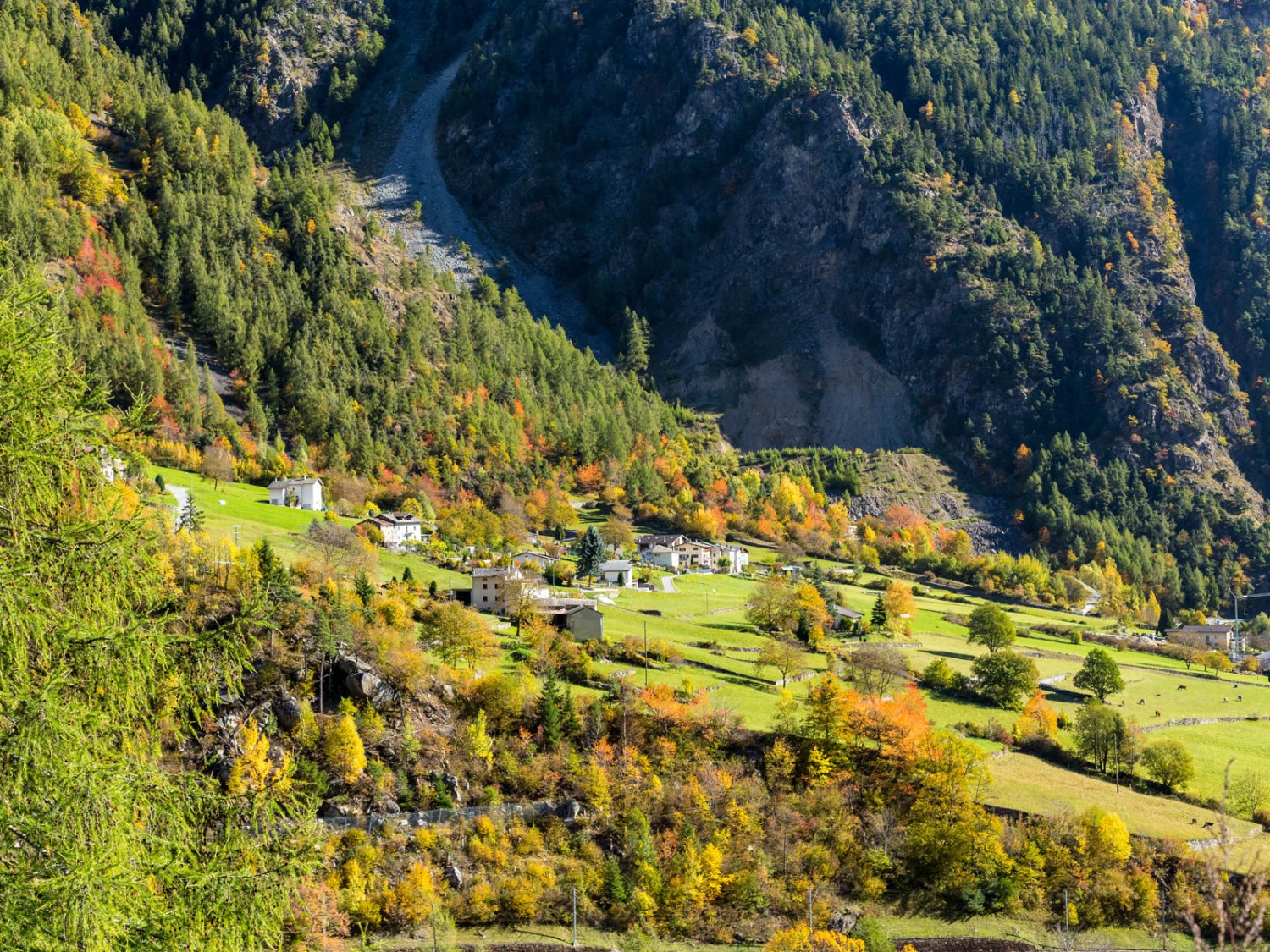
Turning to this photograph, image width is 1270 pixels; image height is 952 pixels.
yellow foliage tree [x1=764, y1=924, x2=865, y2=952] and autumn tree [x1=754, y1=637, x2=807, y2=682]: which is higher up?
autumn tree [x1=754, y1=637, x2=807, y2=682]

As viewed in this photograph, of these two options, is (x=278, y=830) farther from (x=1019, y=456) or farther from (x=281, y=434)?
(x=1019, y=456)

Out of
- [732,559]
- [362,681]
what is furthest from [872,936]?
[732,559]

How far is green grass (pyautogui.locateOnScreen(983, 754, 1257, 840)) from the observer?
63.3 m

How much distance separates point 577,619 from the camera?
80.0 metres

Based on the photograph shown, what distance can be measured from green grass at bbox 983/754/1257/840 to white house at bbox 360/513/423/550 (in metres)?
55.7

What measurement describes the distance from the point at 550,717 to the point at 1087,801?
31.1m

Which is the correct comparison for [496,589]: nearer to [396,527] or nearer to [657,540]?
[396,527]

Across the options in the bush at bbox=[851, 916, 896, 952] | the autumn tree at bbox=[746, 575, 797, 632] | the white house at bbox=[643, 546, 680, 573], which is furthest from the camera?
the white house at bbox=[643, 546, 680, 573]

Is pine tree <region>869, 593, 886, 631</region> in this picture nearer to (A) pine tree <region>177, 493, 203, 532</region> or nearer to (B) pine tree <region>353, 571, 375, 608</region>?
(B) pine tree <region>353, 571, 375, 608</region>

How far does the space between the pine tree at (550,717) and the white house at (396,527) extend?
38.4m

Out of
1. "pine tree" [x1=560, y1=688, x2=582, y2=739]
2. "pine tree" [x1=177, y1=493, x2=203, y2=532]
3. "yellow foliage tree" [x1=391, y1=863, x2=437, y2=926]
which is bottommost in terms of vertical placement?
"yellow foliage tree" [x1=391, y1=863, x2=437, y2=926]

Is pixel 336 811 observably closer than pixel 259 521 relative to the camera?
Yes

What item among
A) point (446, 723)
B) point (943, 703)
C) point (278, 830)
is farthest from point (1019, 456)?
point (278, 830)

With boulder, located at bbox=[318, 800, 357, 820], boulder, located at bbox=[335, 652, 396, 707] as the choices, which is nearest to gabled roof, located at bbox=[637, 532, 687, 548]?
boulder, located at bbox=[335, 652, 396, 707]
